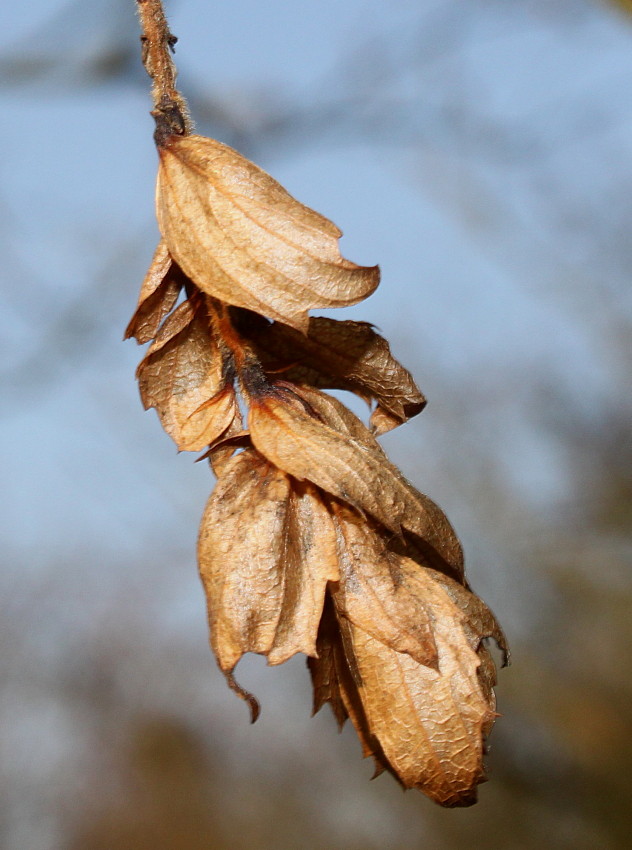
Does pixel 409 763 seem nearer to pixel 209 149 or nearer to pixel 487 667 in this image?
pixel 487 667

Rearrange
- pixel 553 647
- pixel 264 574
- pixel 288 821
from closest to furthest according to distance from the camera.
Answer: pixel 264 574, pixel 553 647, pixel 288 821

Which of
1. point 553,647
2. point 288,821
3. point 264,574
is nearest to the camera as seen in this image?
point 264,574

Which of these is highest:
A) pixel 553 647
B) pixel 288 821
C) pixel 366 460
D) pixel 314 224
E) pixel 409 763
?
pixel 314 224

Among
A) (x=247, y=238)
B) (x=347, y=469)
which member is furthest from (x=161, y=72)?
(x=347, y=469)

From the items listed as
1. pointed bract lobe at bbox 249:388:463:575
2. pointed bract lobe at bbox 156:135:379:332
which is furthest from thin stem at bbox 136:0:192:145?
pointed bract lobe at bbox 249:388:463:575

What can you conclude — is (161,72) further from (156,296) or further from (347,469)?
(347,469)

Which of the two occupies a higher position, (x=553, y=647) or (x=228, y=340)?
(x=228, y=340)

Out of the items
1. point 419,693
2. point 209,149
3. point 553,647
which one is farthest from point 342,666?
point 553,647
